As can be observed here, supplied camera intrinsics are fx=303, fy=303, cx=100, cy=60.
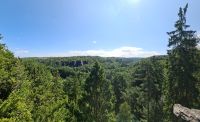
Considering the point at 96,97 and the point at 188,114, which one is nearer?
the point at 188,114

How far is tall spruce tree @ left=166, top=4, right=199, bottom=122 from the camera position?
36781 mm

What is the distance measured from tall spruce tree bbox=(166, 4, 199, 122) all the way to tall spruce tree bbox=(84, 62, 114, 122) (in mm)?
8387

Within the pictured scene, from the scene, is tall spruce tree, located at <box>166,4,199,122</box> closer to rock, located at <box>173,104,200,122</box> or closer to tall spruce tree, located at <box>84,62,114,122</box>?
tall spruce tree, located at <box>84,62,114,122</box>

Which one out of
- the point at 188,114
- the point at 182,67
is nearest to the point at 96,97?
the point at 182,67

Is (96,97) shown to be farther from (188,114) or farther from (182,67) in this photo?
(188,114)

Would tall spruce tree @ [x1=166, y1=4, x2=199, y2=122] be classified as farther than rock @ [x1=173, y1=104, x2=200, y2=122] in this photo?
Yes

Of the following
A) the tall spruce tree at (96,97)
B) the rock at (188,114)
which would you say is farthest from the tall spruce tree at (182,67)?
the rock at (188,114)

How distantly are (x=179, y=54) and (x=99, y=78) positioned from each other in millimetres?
10772

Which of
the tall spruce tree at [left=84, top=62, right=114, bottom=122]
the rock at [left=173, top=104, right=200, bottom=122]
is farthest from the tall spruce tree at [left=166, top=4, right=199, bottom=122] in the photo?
the rock at [left=173, top=104, right=200, bottom=122]

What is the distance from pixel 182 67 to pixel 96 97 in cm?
1187

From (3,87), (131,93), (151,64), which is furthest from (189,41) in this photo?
(131,93)

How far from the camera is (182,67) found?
3741cm

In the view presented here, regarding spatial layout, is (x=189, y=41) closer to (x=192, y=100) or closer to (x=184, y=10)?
(x=184, y=10)

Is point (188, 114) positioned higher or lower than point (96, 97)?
higher
